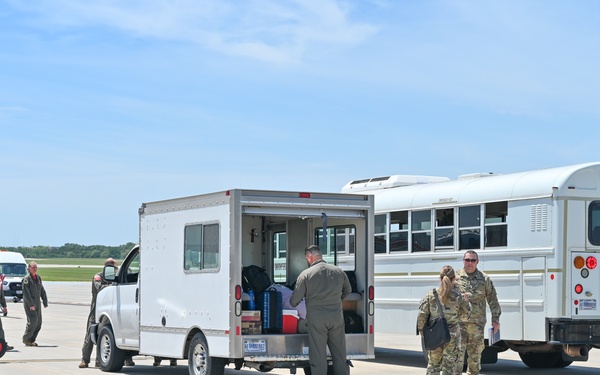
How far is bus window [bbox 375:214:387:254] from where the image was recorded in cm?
1858

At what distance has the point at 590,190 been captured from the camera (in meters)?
15.4

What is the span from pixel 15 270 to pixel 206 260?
108ft

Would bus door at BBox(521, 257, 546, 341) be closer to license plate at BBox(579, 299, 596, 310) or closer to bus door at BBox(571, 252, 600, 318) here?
bus door at BBox(571, 252, 600, 318)

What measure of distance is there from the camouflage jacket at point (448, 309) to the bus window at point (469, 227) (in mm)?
4290

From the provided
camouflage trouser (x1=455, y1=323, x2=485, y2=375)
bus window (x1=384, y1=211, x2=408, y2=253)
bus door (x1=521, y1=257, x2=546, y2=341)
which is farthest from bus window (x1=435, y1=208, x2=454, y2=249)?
camouflage trouser (x1=455, y1=323, x2=485, y2=375)

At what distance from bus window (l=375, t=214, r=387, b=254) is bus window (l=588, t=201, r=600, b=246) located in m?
4.16

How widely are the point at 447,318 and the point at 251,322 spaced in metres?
2.72

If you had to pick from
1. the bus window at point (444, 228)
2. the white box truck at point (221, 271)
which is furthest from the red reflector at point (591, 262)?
the white box truck at point (221, 271)

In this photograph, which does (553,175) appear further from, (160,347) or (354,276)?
(160,347)

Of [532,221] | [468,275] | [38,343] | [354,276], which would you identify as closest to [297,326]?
[354,276]

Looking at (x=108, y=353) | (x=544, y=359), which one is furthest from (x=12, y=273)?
(x=544, y=359)

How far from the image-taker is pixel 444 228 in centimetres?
1720

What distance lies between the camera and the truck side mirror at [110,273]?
16.7m

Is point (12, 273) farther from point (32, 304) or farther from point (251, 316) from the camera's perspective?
point (251, 316)
